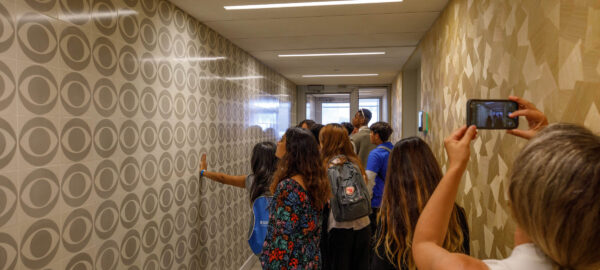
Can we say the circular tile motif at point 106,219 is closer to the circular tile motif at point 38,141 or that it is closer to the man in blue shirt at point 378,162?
the circular tile motif at point 38,141

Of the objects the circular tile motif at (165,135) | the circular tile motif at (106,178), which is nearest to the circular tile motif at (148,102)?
the circular tile motif at (165,135)

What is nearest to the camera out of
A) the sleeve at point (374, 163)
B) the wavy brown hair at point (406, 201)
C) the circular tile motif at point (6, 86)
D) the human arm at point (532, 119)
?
the human arm at point (532, 119)

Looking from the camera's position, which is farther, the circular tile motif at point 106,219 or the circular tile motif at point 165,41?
the circular tile motif at point 165,41

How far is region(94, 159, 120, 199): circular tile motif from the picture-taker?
188cm

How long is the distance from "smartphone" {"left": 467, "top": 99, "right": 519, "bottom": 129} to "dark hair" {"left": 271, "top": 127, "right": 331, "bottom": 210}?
3.26 ft

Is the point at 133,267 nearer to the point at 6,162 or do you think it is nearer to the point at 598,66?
the point at 6,162

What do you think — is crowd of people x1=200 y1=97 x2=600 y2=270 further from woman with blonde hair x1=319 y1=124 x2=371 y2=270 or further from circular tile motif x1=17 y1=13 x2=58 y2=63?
circular tile motif x1=17 y1=13 x2=58 y2=63

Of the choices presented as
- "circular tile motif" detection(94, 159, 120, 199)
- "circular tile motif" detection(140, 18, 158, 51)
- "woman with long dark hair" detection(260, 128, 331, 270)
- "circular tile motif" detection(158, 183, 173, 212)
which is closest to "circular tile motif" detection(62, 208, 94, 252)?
"circular tile motif" detection(94, 159, 120, 199)

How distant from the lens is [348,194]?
7.84ft

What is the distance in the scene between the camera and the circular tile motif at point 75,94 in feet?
5.43

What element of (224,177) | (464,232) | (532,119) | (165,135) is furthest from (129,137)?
(532,119)

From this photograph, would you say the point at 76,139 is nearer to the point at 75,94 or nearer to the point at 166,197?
the point at 75,94

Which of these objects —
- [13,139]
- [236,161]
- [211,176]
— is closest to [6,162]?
[13,139]

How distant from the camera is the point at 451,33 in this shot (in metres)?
2.62
